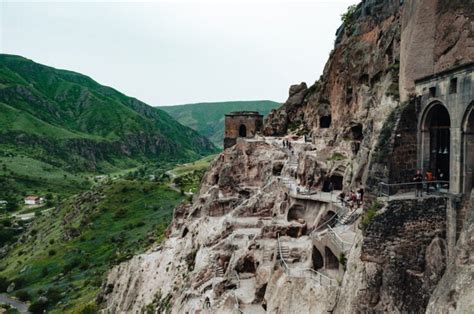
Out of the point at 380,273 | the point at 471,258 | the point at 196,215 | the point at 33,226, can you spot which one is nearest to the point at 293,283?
the point at 380,273

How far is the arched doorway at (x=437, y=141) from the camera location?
2014 cm

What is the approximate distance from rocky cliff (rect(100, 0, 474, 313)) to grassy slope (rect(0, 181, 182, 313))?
85.5ft

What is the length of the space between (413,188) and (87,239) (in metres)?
90.9

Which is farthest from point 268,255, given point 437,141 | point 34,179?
point 34,179

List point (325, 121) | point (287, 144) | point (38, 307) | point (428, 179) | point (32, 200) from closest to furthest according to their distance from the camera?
point (428, 179), point (287, 144), point (325, 121), point (38, 307), point (32, 200)

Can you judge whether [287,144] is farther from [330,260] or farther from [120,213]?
[120,213]

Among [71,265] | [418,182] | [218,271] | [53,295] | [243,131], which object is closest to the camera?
[418,182]

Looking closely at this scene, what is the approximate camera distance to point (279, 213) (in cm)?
3775

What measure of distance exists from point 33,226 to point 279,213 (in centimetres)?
10502

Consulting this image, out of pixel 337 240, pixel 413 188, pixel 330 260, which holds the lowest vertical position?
pixel 330 260

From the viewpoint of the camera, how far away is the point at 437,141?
20.5 meters

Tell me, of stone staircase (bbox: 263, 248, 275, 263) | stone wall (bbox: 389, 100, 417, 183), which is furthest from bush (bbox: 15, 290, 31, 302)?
stone wall (bbox: 389, 100, 417, 183)

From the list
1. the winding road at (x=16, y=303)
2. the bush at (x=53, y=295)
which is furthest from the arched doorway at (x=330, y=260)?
the winding road at (x=16, y=303)

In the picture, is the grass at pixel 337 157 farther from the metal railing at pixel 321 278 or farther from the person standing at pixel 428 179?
the person standing at pixel 428 179
